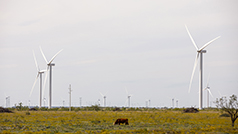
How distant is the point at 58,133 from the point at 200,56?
7344cm

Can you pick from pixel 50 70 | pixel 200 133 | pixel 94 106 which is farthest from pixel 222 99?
pixel 50 70

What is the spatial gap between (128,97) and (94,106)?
224 feet

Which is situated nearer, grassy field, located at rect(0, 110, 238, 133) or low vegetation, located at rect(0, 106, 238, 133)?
grassy field, located at rect(0, 110, 238, 133)

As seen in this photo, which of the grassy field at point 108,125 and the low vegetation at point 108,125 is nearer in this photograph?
the grassy field at point 108,125

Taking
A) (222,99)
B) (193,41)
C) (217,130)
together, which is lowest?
(217,130)

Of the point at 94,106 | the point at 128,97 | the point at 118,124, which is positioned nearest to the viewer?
the point at 118,124

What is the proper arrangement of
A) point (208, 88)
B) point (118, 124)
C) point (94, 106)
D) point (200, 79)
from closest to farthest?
point (118, 124), point (200, 79), point (94, 106), point (208, 88)

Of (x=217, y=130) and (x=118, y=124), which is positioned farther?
(x=118, y=124)

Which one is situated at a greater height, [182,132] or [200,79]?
[200,79]

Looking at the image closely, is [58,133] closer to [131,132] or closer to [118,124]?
[131,132]

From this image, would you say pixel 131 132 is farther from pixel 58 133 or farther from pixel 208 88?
pixel 208 88

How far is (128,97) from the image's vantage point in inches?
6993

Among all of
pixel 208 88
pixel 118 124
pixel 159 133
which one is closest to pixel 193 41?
pixel 208 88

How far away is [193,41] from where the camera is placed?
104188 millimetres
